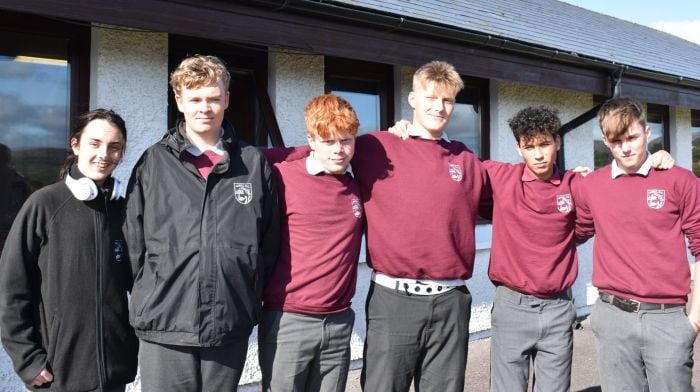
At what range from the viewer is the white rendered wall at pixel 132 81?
3889mm

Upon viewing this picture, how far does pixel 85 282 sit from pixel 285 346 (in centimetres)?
86

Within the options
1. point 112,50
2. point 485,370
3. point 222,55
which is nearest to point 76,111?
point 112,50

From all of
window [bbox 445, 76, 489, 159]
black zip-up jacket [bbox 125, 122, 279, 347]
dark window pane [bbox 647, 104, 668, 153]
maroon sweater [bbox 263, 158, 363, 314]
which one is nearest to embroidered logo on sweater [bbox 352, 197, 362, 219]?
maroon sweater [bbox 263, 158, 363, 314]

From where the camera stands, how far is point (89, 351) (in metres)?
2.39

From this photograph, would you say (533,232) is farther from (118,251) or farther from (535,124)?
(118,251)

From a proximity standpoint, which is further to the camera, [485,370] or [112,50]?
[485,370]

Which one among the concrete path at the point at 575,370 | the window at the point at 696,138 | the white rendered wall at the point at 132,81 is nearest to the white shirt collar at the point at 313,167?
the white rendered wall at the point at 132,81

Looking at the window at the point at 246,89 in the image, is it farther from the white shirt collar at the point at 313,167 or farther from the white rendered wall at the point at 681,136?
the white rendered wall at the point at 681,136

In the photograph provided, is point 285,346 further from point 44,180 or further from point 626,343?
point 44,180

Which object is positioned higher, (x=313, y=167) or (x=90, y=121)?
(x=90, y=121)

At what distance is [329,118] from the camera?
2584 millimetres

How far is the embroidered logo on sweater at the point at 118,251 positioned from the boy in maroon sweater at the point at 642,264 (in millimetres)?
2289

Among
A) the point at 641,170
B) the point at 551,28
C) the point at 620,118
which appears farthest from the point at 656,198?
the point at 551,28

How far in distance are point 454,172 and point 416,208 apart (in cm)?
28
